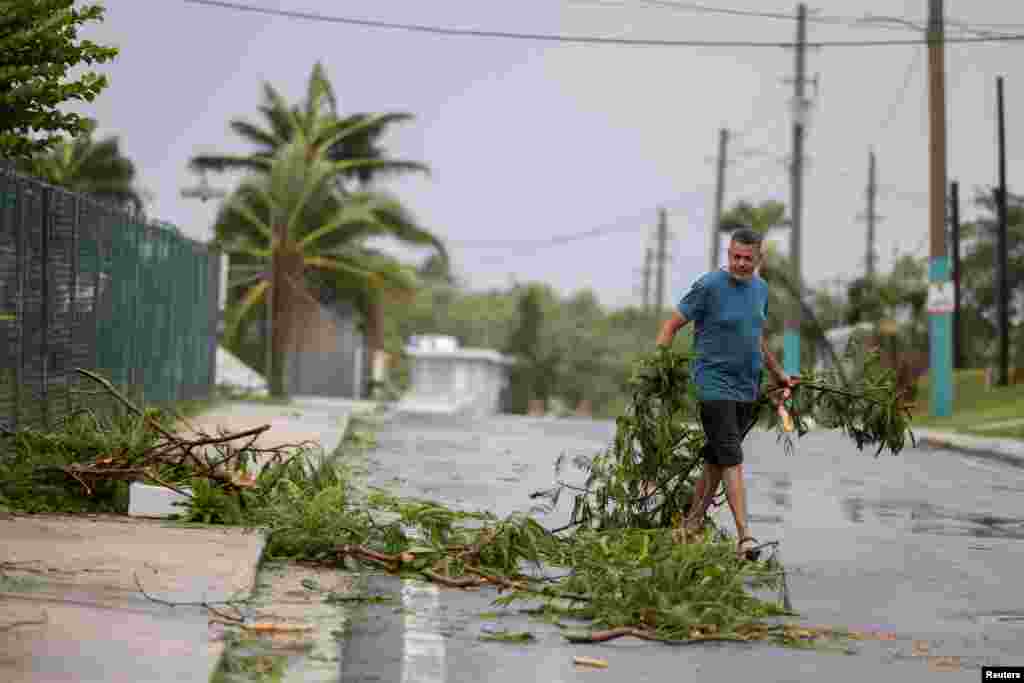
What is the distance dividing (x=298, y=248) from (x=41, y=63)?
85.6 ft

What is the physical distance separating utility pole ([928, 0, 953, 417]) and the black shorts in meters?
22.5

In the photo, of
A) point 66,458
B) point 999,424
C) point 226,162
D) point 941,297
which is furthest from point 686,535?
point 226,162

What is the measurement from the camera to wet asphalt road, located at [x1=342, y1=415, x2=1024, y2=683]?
692cm

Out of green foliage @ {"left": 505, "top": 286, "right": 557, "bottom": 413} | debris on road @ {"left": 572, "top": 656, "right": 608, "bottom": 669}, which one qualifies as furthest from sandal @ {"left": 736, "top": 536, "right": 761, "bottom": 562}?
green foliage @ {"left": 505, "top": 286, "right": 557, "bottom": 413}

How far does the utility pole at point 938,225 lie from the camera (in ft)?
104

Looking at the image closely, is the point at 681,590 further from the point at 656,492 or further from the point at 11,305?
the point at 11,305

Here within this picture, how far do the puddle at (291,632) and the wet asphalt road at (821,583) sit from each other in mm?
125

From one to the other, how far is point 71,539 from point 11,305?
177 inches

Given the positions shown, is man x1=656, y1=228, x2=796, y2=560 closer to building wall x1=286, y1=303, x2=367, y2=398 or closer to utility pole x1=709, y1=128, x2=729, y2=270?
building wall x1=286, y1=303, x2=367, y2=398

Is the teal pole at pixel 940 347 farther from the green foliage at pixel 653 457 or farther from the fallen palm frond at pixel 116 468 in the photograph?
the fallen palm frond at pixel 116 468

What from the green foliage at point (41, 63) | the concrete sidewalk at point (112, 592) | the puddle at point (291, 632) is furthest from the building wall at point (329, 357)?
the puddle at point (291, 632)

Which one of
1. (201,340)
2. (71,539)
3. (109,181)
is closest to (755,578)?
(71,539)

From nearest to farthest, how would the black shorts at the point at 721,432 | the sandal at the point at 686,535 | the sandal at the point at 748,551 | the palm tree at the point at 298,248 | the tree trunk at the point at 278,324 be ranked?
the sandal at the point at 686,535 → the sandal at the point at 748,551 → the black shorts at the point at 721,432 → the tree trunk at the point at 278,324 → the palm tree at the point at 298,248

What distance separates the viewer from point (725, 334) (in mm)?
10016
